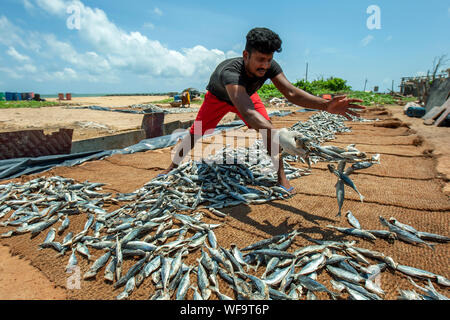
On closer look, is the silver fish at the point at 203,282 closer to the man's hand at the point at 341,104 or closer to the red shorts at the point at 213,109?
the red shorts at the point at 213,109

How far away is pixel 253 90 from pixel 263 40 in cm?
75

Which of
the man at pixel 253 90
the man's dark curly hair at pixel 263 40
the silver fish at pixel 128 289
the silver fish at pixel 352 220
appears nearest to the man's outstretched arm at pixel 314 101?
the man at pixel 253 90

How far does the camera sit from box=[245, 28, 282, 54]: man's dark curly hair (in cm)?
252

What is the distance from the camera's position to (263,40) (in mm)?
2506

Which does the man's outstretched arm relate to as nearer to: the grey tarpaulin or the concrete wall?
the grey tarpaulin

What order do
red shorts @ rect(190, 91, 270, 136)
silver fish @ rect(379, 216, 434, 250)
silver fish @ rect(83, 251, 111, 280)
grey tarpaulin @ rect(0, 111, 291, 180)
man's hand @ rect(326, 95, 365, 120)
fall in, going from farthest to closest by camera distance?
grey tarpaulin @ rect(0, 111, 291, 180)
red shorts @ rect(190, 91, 270, 136)
man's hand @ rect(326, 95, 365, 120)
silver fish @ rect(379, 216, 434, 250)
silver fish @ rect(83, 251, 111, 280)

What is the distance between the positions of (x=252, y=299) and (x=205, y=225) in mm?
972

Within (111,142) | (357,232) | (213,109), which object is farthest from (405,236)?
(111,142)

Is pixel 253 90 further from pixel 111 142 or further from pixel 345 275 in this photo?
pixel 111 142

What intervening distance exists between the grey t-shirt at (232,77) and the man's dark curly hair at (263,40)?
0.30 metres

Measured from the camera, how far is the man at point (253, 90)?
2.58 m

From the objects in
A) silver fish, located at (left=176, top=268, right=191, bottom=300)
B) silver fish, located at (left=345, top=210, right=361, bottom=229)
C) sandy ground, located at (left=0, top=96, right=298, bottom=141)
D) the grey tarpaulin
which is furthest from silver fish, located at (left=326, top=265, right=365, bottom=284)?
sandy ground, located at (left=0, top=96, right=298, bottom=141)

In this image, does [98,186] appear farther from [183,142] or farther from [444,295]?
[444,295]

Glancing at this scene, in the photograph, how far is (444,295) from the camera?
166cm
